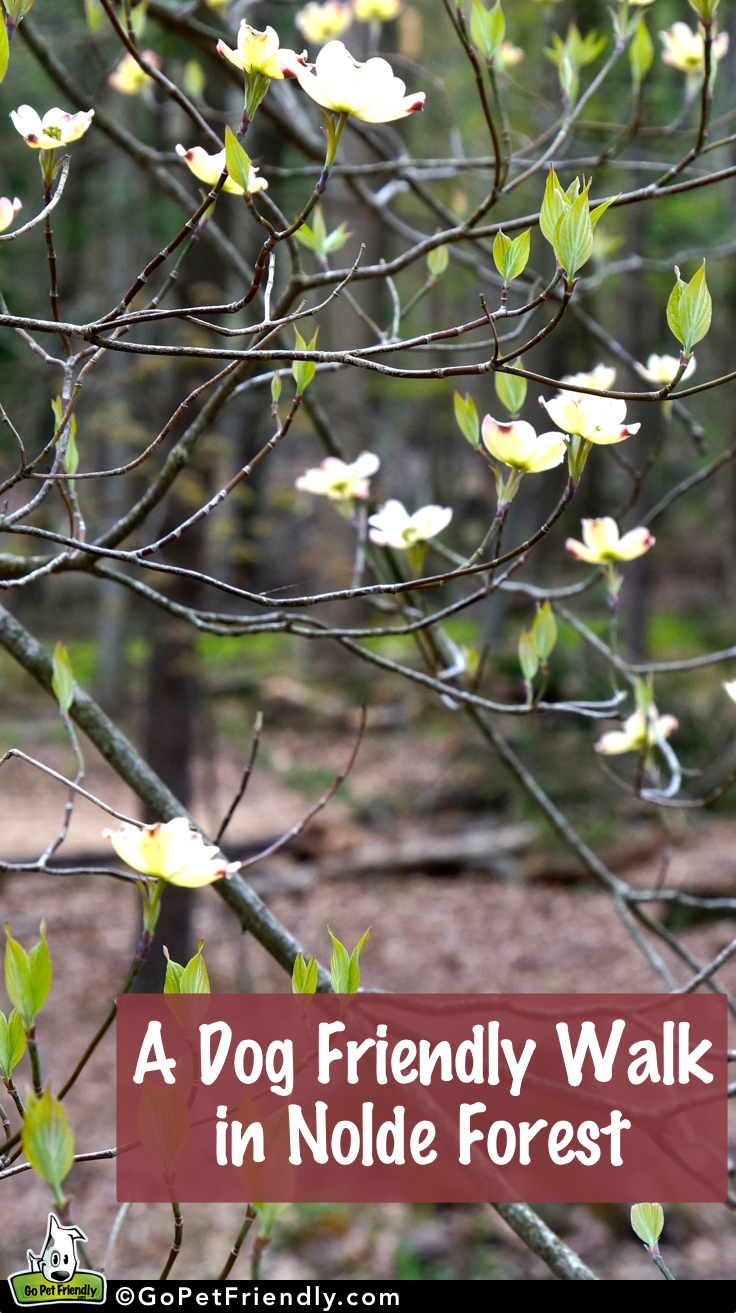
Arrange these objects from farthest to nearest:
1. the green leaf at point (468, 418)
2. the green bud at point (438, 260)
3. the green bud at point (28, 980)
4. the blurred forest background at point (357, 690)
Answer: the blurred forest background at point (357, 690) → the green bud at point (438, 260) → the green leaf at point (468, 418) → the green bud at point (28, 980)

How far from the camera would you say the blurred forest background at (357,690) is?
4.36 m

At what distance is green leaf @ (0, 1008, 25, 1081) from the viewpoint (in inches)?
32.6

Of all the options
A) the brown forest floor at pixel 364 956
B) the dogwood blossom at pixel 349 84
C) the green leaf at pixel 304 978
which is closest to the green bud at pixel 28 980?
the green leaf at pixel 304 978

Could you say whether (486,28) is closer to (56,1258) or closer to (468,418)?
(468,418)

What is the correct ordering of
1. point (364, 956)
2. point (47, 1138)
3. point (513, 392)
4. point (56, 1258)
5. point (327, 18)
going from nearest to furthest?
point (47, 1138)
point (56, 1258)
point (513, 392)
point (327, 18)
point (364, 956)

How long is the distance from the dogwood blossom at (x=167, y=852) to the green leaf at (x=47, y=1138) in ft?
0.82

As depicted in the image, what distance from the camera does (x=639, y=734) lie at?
5.88ft

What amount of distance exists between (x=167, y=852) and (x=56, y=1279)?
49 cm

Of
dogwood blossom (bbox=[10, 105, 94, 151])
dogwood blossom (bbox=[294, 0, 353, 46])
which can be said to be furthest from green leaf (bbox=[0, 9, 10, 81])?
dogwood blossom (bbox=[294, 0, 353, 46])

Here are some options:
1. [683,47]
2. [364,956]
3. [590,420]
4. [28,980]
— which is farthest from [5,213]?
[364,956]

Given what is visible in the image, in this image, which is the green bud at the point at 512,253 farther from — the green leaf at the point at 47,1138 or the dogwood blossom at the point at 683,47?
the dogwood blossom at the point at 683,47

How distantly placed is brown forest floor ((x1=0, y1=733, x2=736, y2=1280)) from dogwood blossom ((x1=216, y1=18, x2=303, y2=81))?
4.28 m

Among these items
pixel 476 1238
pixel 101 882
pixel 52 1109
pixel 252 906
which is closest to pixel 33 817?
pixel 101 882

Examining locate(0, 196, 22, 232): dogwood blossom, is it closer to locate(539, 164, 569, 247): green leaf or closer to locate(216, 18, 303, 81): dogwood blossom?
locate(216, 18, 303, 81): dogwood blossom
